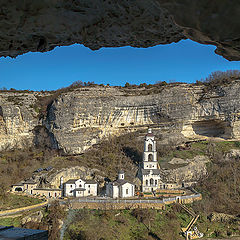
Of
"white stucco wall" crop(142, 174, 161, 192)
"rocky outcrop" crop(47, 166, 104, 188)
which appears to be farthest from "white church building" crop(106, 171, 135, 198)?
"rocky outcrop" crop(47, 166, 104, 188)

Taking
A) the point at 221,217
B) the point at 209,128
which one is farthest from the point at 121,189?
the point at 209,128

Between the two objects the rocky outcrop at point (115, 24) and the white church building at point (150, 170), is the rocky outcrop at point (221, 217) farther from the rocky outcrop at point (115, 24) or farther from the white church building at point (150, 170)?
the rocky outcrop at point (115, 24)

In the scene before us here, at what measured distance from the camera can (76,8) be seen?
8.18ft

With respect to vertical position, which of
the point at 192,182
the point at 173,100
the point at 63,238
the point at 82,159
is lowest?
the point at 63,238

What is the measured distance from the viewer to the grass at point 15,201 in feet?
67.3

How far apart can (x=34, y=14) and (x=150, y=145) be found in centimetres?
2623

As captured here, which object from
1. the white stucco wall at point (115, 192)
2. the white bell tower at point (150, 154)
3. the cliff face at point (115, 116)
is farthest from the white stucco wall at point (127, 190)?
the cliff face at point (115, 116)

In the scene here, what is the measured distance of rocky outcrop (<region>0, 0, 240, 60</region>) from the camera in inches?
75.4

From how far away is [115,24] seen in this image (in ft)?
9.27

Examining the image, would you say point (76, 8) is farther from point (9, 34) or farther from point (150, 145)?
point (150, 145)

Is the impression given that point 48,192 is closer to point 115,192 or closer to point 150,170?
point 115,192

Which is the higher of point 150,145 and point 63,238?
point 150,145

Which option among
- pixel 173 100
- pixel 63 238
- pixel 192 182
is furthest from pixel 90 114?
pixel 63 238

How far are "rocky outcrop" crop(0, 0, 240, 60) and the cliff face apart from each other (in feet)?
102
